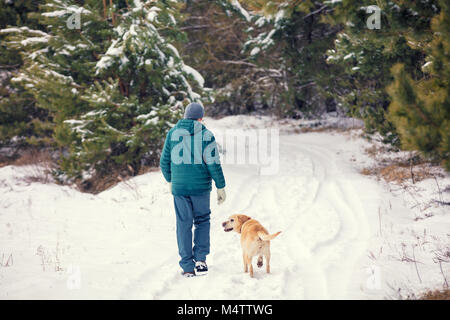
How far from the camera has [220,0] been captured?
12.3 metres

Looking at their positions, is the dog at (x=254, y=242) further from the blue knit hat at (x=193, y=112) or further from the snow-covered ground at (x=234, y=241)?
the blue knit hat at (x=193, y=112)

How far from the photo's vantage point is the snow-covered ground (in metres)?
3.89

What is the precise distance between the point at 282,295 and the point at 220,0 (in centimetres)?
1130

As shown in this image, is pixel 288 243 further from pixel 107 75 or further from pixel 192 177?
pixel 107 75

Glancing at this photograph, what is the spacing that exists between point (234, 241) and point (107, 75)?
6.58 m

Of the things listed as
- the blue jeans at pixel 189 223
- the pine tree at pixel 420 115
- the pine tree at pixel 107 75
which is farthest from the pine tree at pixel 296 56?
the pine tree at pixel 420 115

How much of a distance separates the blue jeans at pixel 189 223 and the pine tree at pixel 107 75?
14.8ft

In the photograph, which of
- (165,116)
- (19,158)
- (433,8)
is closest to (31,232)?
(165,116)

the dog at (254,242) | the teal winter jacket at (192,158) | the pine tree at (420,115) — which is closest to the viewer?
the pine tree at (420,115)

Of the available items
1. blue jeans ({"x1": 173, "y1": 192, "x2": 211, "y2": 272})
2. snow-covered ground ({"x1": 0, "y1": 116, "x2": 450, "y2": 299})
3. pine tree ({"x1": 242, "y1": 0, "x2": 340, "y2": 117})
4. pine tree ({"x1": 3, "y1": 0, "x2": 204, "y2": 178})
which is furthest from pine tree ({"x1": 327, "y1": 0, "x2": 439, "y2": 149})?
pine tree ({"x1": 242, "y1": 0, "x2": 340, "y2": 117})

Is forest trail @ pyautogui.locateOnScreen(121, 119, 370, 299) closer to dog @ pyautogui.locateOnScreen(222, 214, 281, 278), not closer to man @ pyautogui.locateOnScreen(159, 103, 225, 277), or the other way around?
dog @ pyautogui.locateOnScreen(222, 214, 281, 278)

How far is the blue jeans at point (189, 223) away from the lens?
427cm

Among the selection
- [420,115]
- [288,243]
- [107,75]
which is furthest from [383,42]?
[107,75]
